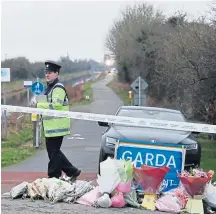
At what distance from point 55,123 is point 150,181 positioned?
1.96 meters

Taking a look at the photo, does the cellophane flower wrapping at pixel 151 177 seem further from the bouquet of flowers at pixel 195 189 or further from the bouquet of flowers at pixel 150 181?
the bouquet of flowers at pixel 195 189

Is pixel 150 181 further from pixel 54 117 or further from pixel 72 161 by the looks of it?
pixel 72 161

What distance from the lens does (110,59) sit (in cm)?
6750

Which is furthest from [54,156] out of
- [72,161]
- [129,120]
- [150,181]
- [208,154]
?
[208,154]

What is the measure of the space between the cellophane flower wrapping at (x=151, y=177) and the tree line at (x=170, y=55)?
7.90 metres

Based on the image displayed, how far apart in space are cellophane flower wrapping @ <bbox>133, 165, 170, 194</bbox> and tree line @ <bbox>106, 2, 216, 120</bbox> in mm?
7902

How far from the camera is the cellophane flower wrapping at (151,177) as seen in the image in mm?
6941

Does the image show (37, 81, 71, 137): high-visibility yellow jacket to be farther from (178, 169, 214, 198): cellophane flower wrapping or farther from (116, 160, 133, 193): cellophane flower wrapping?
(178, 169, 214, 198): cellophane flower wrapping

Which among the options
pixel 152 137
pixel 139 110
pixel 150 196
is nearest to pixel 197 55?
pixel 139 110

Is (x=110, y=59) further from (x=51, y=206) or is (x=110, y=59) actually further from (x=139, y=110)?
(x=51, y=206)

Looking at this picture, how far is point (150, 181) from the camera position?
7.00 meters

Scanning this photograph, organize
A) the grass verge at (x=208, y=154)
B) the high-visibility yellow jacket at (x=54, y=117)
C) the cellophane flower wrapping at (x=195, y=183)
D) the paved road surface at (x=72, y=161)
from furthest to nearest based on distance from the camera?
the grass verge at (x=208, y=154)
the high-visibility yellow jacket at (x=54, y=117)
the cellophane flower wrapping at (x=195, y=183)
the paved road surface at (x=72, y=161)

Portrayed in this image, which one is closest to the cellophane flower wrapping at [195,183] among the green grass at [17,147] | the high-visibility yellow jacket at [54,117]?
the high-visibility yellow jacket at [54,117]

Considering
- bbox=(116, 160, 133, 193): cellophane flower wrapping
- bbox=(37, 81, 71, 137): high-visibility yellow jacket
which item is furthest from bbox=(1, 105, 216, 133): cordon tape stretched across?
bbox=(116, 160, 133, 193): cellophane flower wrapping
